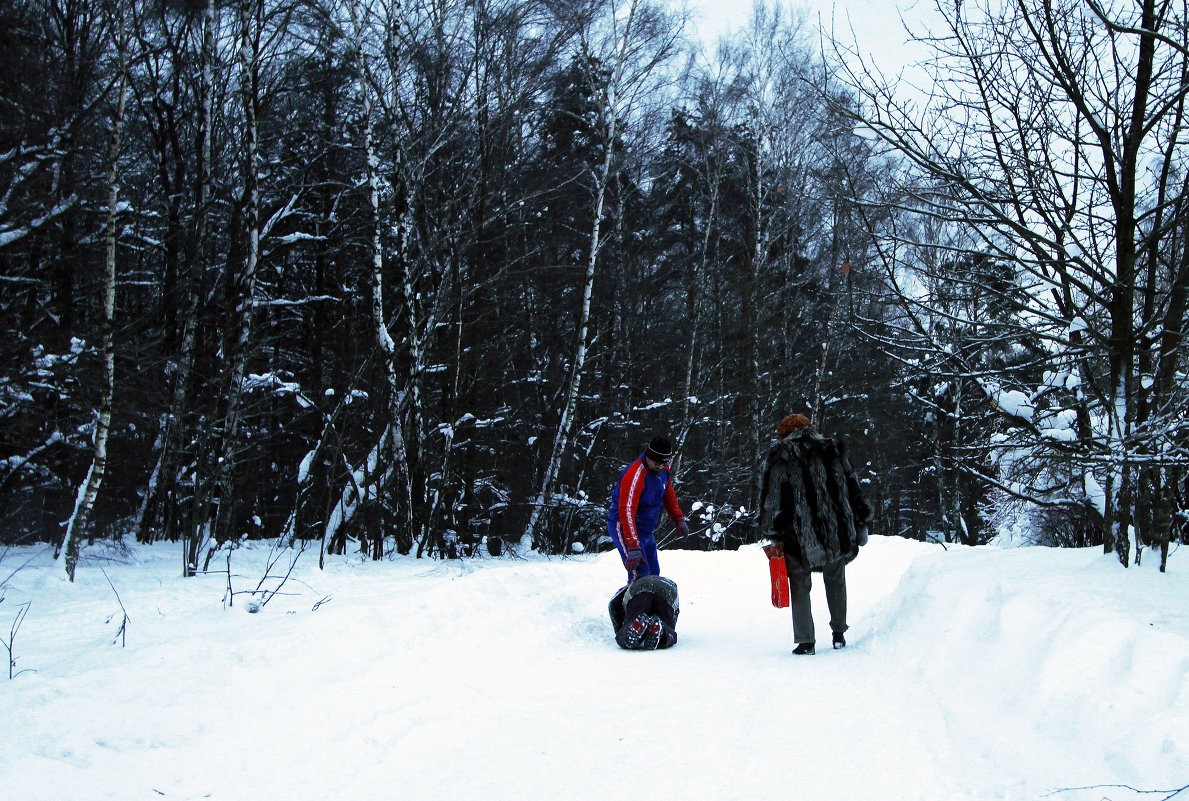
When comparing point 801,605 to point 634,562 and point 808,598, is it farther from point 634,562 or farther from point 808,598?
point 634,562

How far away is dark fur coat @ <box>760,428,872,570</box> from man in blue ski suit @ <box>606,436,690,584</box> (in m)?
0.94

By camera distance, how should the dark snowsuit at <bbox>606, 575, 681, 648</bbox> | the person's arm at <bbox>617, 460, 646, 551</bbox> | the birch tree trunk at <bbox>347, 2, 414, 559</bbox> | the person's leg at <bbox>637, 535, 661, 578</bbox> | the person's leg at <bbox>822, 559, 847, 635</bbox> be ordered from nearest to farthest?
the person's leg at <bbox>822, 559, 847, 635</bbox> → the dark snowsuit at <bbox>606, 575, 681, 648</bbox> → the person's arm at <bbox>617, 460, 646, 551</bbox> → the person's leg at <bbox>637, 535, 661, 578</bbox> → the birch tree trunk at <bbox>347, 2, 414, 559</bbox>

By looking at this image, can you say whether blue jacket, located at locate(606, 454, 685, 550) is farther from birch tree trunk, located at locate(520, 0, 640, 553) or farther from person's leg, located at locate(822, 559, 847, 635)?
birch tree trunk, located at locate(520, 0, 640, 553)

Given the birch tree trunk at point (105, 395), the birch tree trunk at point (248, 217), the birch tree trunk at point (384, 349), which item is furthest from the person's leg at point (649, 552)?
the birch tree trunk at point (248, 217)

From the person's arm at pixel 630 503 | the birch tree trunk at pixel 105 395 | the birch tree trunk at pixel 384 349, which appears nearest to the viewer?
the person's arm at pixel 630 503

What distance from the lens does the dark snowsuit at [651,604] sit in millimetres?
6496

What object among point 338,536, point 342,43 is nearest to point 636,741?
point 338,536

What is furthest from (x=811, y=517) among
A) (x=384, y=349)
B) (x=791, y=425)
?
(x=384, y=349)

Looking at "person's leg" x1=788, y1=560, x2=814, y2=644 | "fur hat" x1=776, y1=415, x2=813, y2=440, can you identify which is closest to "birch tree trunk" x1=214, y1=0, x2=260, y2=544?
"fur hat" x1=776, y1=415, x2=813, y2=440

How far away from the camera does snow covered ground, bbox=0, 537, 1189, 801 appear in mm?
3258

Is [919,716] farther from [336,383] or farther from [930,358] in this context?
[336,383]

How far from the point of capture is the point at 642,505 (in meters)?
7.40

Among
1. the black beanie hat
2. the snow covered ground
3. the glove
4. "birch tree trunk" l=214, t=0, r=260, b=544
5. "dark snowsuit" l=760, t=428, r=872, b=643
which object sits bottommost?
the snow covered ground

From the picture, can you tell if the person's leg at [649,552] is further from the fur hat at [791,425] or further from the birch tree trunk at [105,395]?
the birch tree trunk at [105,395]
